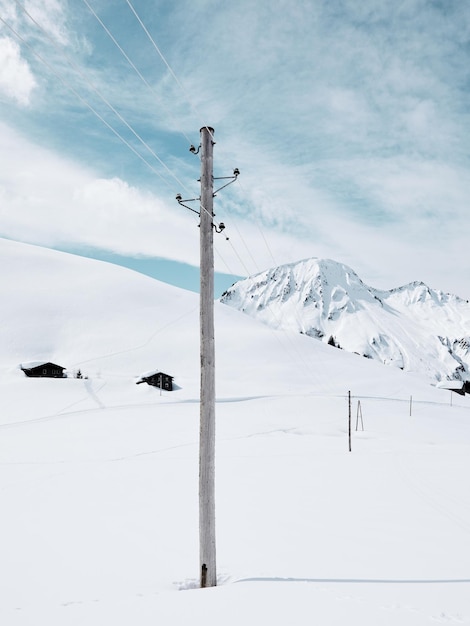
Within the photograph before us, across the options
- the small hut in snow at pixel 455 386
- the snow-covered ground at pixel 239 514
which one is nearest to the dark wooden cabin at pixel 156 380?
the snow-covered ground at pixel 239 514

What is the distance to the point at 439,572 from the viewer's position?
Result: 345 inches

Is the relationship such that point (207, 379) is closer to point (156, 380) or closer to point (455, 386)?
point (156, 380)

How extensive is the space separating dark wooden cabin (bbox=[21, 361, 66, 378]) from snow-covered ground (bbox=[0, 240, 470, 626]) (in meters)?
Result: 10.9

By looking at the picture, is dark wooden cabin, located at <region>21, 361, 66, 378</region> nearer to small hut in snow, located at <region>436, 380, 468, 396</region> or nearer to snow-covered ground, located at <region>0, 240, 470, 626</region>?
snow-covered ground, located at <region>0, 240, 470, 626</region>

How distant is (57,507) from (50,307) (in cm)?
9738

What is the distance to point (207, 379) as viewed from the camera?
8555 millimetres

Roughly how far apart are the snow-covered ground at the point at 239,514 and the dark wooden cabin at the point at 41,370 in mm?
10945

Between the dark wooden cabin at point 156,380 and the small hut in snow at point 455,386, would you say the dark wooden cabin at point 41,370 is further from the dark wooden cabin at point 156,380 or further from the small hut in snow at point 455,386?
the small hut in snow at point 455,386

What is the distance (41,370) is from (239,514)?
6221 cm

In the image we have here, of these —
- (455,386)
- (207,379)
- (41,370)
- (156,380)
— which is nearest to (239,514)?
(207,379)

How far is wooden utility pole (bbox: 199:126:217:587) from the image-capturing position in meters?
8.22

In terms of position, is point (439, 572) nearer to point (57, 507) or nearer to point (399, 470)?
point (57, 507)

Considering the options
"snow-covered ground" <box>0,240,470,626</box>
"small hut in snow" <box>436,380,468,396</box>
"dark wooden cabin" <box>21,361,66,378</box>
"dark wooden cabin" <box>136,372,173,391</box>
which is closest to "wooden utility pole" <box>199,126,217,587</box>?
"snow-covered ground" <box>0,240,470,626</box>

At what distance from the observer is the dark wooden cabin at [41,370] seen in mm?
67000
